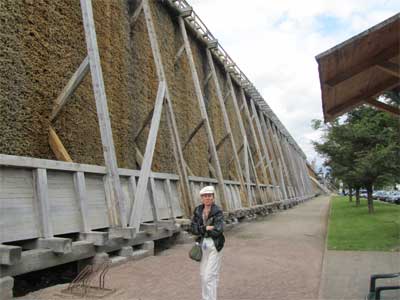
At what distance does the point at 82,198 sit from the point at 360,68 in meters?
4.70

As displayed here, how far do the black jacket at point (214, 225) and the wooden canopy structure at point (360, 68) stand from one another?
7.07 feet

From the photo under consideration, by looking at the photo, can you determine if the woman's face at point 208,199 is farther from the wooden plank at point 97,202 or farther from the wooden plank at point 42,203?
the wooden plank at point 97,202

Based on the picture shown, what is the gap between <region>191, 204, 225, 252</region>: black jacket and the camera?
500 centimetres

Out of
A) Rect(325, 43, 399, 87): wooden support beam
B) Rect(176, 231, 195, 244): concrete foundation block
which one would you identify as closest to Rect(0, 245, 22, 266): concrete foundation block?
Rect(325, 43, 399, 87): wooden support beam

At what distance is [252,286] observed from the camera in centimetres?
671

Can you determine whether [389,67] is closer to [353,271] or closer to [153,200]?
[353,271]

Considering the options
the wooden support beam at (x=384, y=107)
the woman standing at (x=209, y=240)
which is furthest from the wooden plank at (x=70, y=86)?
the wooden support beam at (x=384, y=107)

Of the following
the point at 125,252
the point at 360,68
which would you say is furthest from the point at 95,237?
the point at 360,68

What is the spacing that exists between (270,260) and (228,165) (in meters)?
13.3

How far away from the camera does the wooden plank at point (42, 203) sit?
6.15m

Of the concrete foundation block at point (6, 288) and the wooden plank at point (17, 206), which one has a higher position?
the wooden plank at point (17, 206)

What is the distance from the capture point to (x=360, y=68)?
5625 millimetres

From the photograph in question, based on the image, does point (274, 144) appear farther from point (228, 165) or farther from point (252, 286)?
point (252, 286)

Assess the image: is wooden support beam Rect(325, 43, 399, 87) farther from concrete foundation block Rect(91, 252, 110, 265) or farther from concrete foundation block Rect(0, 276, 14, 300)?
concrete foundation block Rect(0, 276, 14, 300)
